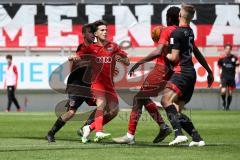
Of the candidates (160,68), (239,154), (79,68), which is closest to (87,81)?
(79,68)

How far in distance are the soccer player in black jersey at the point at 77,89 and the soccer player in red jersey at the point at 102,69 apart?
0.16 m

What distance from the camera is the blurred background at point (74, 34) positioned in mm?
31125

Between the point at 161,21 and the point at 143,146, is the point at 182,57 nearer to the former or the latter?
the point at 143,146

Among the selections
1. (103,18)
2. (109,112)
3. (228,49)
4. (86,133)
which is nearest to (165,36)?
(109,112)

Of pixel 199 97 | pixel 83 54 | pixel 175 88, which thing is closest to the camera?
pixel 175 88

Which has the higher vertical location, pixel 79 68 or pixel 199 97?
pixel 79 68

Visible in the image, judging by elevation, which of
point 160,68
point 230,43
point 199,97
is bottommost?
point 199,97

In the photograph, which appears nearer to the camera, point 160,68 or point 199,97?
point 160,68

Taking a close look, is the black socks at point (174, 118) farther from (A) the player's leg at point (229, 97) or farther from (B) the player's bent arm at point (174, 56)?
(A) the player's leg at point (229, 97)

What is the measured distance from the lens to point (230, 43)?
32375 millimetres

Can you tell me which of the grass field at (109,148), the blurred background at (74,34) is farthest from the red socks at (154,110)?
the blurred background at (74,34)

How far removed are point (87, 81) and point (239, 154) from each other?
3533mm

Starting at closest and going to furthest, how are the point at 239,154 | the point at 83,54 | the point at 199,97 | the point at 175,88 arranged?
1. the point at 239,154
2. the point at 175,88
3. the point at 83,54
4. the point at 199,97

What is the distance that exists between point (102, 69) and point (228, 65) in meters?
17.8
